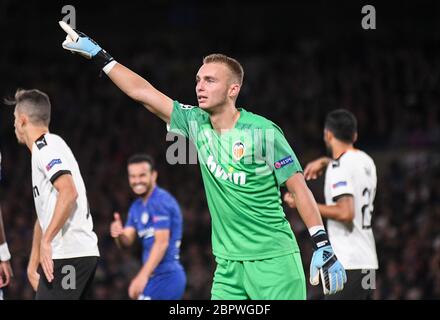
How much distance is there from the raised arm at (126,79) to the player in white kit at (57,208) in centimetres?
110

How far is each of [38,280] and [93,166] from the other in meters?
10.7

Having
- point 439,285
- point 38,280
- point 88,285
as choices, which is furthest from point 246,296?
point 439,285

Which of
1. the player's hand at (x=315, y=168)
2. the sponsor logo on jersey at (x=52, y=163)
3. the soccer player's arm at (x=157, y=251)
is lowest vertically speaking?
the soccer player's arm at (x=157, y=251)

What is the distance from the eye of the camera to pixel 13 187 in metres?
16.9

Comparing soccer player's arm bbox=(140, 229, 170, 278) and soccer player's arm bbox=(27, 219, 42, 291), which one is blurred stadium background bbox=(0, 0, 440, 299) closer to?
soccer player's arm bbox=(140, 229, 170, 278)

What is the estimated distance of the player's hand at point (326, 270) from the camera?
215 inches

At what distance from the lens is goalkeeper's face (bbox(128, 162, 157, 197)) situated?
9266 millimetres

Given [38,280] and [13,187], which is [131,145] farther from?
[38,280]

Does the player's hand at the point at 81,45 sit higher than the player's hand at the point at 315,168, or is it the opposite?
the player's hand at the point at 81,45

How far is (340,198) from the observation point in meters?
7.81
